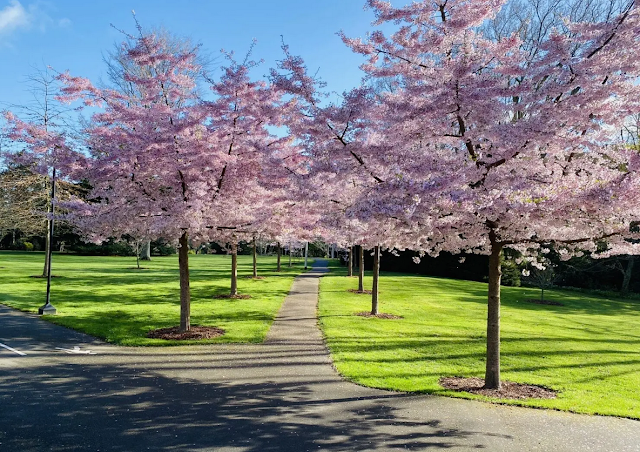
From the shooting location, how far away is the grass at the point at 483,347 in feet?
25.9

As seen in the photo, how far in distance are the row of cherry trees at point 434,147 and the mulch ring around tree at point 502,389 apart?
31 centimetres

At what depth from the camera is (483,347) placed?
1140cm

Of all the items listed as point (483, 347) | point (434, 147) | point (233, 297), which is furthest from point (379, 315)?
point (434, 147)

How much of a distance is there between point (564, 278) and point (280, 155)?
3258cm

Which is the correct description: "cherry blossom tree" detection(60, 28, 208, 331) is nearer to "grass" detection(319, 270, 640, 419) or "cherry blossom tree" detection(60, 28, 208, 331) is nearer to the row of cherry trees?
the row of cherry trees

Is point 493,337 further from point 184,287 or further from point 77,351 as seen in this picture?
point 77,351

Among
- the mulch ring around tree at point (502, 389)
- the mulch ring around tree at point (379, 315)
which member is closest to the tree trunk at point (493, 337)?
the mulch ring around tree at point (502, 389)

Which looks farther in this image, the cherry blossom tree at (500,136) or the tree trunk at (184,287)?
the tree trunk at (184,287)

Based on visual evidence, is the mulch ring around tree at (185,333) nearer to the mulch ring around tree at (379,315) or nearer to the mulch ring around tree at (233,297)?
the mulch ring around tree at (379,315)

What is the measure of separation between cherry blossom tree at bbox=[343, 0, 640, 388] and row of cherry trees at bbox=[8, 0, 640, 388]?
0.09ft

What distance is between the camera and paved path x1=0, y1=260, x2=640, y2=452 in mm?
5328

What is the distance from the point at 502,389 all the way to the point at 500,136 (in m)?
4.47

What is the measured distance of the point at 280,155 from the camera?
34.8ft

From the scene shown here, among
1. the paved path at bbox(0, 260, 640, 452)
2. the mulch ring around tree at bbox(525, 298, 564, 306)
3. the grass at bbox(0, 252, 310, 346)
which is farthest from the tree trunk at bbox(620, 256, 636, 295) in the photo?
the paved path at bbox(0, 260, 640, 452)
